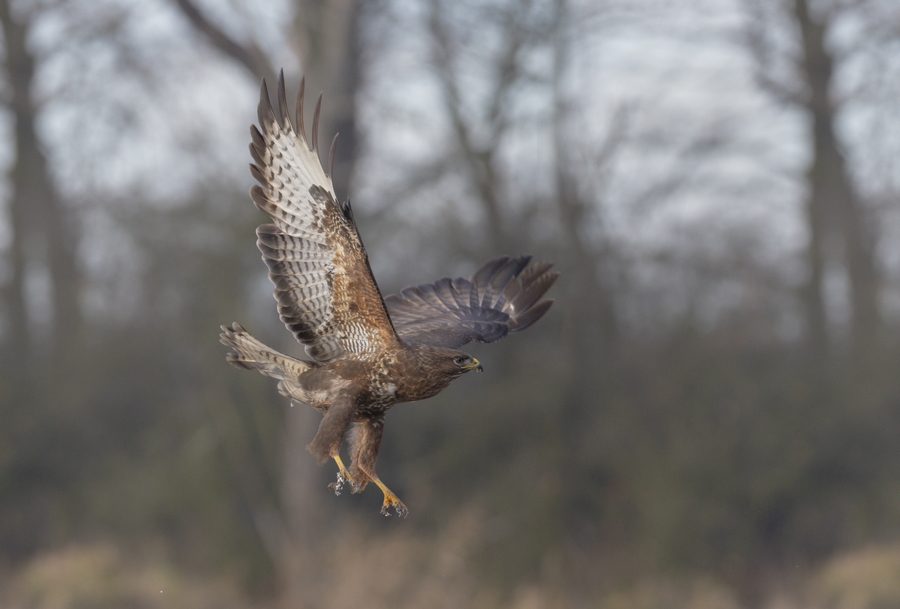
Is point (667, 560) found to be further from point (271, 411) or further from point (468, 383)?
point (271, 411)

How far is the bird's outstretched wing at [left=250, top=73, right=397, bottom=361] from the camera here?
15.9 feet

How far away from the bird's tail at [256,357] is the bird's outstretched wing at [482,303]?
75 centimetres

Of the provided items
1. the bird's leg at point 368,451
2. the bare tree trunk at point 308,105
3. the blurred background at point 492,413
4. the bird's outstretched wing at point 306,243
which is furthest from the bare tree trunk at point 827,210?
the bird's outstretched wing at point 306,243

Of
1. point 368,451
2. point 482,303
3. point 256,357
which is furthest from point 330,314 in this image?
point 482,303

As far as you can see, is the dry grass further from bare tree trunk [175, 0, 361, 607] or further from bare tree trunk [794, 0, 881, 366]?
bare tree trunk [794, 0, 881, 366]

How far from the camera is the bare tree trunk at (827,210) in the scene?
1562cm

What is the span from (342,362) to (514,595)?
8.09 m

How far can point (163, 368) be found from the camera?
1583cm

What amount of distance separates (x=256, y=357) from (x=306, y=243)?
2.62 feet

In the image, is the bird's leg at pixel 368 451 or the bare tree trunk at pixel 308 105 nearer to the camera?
the bird's leg at pixel 368 451

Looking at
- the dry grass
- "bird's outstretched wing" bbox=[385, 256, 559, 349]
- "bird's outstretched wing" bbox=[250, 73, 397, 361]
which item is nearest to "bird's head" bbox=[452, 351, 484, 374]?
"bird's outstretched wing" bbox=[250, 73, 397, 361]

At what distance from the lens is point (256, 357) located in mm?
5344

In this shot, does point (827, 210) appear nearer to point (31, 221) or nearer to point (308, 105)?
point (308, 105)

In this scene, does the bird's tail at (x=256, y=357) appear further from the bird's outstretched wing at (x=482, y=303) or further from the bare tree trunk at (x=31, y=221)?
the bare tree trunk at (x=31, y=221)
